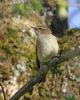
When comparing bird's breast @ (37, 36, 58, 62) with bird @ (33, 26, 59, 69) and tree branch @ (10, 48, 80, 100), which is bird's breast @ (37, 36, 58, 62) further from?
tree branch @ (10, 48, 80, 100)

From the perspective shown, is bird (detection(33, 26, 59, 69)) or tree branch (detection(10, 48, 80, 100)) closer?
tree branch (detection(10, 48, 80, 100))

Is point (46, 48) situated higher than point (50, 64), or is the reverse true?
point (50, 64)

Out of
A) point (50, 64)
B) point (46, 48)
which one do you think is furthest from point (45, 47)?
point (50, 64)

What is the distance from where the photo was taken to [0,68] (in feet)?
18.1

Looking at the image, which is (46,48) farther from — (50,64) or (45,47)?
(50,64)

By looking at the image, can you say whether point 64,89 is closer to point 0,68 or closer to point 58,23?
point 0,68

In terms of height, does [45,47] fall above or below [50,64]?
below

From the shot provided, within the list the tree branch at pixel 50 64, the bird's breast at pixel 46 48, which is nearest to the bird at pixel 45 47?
the bird's breast at pixel 46 48

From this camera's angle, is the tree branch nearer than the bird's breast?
Yes

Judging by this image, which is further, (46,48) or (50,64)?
(46,48)

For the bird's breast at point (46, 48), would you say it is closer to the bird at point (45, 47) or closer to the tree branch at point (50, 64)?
the bird at point (45, 47)

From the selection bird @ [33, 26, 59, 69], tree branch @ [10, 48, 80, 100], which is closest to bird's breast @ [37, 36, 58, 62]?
bird @ [33, 26, 59, 69]

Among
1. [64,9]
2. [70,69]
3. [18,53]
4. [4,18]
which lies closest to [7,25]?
[4,18]

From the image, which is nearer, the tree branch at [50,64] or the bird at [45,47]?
the tree branch at [50,64]
